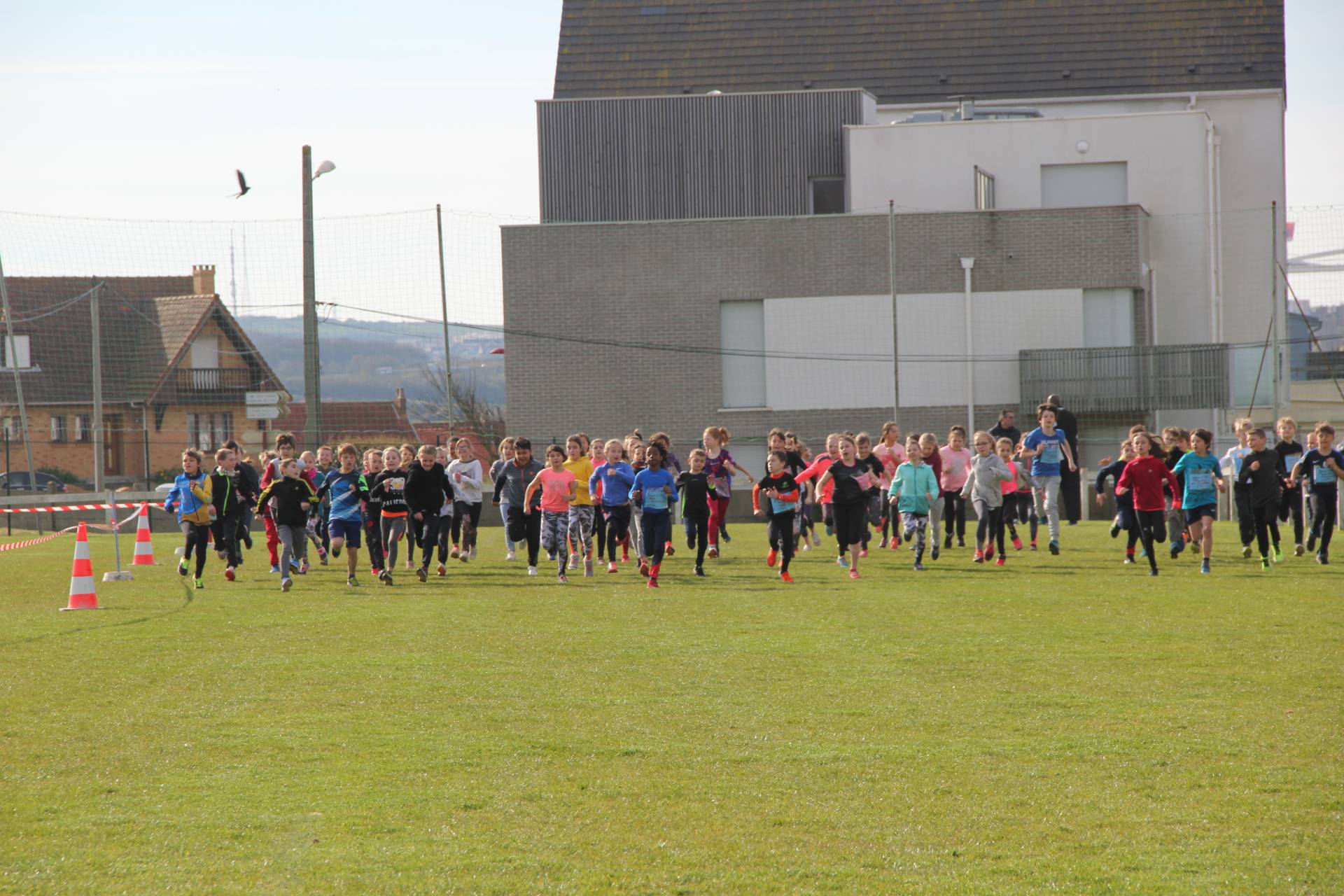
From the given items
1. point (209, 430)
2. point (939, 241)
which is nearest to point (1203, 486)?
point (939, 241)

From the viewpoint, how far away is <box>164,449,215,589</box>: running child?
17.5 m

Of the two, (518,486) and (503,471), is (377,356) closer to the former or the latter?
(503,471)

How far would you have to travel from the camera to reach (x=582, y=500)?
712 inches

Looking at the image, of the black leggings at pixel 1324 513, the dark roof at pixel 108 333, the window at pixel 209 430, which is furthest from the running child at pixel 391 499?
Answer: the window at pixel 209 430

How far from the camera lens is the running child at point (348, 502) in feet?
57.9

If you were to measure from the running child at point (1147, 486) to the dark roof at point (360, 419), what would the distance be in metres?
17.1

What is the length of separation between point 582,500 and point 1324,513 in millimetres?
9250

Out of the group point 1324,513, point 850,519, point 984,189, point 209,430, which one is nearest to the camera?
point 850,519

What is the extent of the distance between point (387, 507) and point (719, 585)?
4.03 metres

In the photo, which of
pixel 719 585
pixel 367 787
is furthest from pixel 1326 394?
pixel 367 787

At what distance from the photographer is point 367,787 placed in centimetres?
720

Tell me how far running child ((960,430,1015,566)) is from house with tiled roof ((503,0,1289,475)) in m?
15.1

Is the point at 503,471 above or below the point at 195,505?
above

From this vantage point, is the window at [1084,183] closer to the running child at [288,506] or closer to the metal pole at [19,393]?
the metal pole at [19,393]
